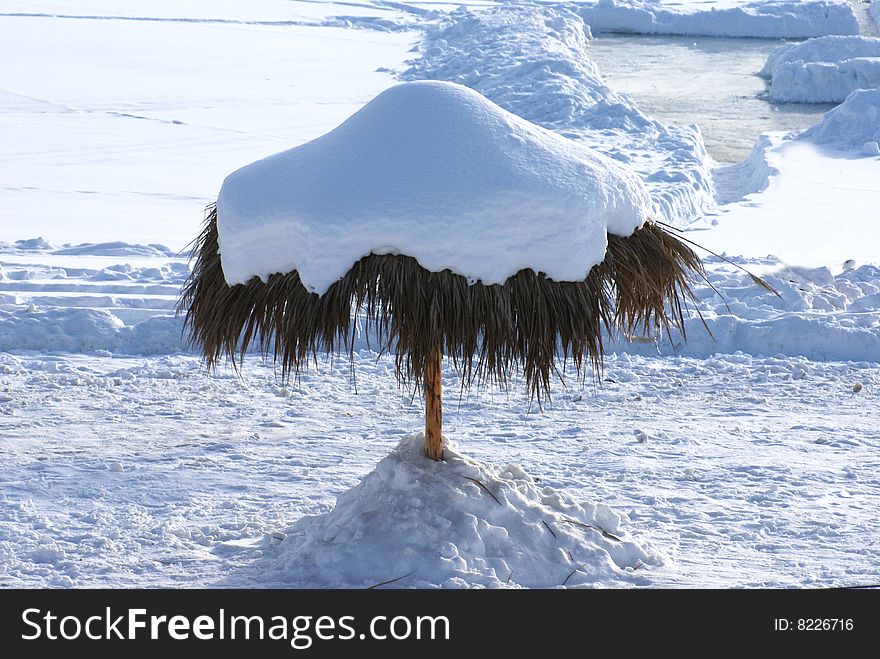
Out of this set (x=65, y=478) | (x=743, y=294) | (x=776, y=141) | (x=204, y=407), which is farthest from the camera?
(x=776, y=141)

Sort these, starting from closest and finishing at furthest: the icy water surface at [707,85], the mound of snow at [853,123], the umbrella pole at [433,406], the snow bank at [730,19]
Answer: the umbrella pole at [433,406] < the mound of snow at [853,123] < the icy water surface at [707,85] < the snow bank at [730,19]

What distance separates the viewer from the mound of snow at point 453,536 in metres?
3.77

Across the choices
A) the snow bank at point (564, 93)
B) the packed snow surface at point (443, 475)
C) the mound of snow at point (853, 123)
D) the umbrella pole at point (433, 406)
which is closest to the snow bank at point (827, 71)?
the snow bank at point (564, 93)

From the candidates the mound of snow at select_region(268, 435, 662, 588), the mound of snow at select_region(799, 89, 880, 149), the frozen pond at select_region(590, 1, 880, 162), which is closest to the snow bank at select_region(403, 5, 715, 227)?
the frozen pond at select_region(590, 1, 880, 162)

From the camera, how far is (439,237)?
3367 mm

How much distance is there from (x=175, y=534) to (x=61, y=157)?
8549mm

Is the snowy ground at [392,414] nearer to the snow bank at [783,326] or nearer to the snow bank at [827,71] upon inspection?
the snow bank at [783,326]

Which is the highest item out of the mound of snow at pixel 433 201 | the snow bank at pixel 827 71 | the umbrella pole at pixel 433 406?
the snow bank at pixel 827 71

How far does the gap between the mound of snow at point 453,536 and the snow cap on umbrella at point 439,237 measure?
20.6 inches

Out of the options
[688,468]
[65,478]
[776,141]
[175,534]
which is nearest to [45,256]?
[65,478]

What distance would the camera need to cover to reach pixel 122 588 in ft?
12.7

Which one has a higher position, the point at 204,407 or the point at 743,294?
the point at 743,294

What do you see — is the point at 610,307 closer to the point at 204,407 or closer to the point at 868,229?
the point at 204,407
